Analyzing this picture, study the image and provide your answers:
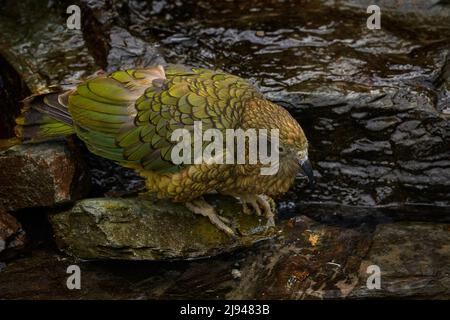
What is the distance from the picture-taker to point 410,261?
17.5ft

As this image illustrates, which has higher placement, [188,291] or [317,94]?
[317,94]

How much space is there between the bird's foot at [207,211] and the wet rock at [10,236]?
1344mm

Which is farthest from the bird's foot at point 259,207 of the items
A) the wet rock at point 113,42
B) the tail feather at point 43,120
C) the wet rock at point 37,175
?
the wet rock at point 113,42

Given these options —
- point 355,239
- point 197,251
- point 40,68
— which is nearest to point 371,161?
point 355,239

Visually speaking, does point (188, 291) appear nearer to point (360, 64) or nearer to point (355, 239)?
Answer: point (355, 239)

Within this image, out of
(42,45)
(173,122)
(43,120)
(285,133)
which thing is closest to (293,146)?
(285,133)

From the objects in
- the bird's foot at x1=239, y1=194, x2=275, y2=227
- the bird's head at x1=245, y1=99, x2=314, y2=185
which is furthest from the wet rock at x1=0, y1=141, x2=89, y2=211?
the bird's head at x1=245, y1=99, x2=314, y2=185

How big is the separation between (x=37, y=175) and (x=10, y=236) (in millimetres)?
527

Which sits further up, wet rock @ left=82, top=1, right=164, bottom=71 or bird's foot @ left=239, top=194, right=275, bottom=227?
wet rock @ left=82, top=1, right=164, bottom=71

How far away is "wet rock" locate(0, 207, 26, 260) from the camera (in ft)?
18.2

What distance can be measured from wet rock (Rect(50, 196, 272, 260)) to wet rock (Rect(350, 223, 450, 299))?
1.04m

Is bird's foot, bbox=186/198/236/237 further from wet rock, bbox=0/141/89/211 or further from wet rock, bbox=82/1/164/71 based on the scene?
wet rock, bbox=82/1/164/71

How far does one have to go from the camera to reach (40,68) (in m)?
6.43

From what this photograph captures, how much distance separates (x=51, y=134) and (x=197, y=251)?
56.1 inches
